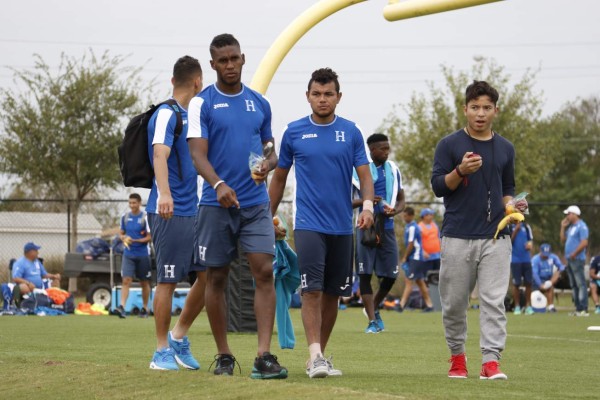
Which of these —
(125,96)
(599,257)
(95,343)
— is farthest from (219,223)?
(125,96)

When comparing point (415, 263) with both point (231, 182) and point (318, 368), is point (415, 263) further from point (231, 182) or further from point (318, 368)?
point (231, 182)

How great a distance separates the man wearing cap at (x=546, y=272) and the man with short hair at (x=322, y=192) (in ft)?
62.1

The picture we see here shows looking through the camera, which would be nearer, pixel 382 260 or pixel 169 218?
pixel 169 218

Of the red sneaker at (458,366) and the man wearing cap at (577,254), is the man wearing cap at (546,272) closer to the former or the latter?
the man wearing cap at (577,254)

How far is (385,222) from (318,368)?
7.82 metres

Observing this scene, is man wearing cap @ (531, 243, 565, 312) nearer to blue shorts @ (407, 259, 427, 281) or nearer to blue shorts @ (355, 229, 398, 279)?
blue shorts @ (407, 259, 427, 281)

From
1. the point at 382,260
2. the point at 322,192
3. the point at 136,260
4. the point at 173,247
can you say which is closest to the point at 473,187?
the point at 322,192

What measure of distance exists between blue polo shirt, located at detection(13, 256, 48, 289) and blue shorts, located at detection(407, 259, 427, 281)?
24.8ft

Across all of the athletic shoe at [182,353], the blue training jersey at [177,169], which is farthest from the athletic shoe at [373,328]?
the blue training jersey at [177,169]

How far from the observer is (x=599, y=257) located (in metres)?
25.9

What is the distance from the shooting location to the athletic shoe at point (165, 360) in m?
8.83

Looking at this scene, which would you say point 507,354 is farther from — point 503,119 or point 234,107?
point 503,119

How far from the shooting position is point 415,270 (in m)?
24.9

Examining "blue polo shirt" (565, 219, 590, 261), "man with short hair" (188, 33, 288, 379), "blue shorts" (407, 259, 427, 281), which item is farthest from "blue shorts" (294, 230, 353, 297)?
"blue polo shirt" (565, 219, 590, 261)
